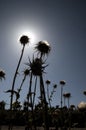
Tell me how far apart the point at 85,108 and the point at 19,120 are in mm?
13900

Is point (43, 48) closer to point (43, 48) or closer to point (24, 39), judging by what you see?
point (43, 48)

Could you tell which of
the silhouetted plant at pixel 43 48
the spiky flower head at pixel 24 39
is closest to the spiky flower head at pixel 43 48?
the silhouetted plant at pixel 43 48

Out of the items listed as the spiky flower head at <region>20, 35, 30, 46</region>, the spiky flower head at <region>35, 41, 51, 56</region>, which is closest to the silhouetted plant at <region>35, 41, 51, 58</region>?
the spiky flower head at <region>35, 41, 51, 56</region>

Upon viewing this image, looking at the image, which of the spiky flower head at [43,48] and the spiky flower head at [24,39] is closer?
the spiky flower head at [43,48]

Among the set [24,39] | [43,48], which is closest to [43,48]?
[43,48]

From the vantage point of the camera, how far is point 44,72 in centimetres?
1041

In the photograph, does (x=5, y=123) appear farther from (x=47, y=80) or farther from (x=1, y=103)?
(x=1, y=103)

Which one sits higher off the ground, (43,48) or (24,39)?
(24,39)

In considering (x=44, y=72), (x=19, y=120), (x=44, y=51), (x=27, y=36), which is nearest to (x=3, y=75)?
(x=27, y=36)

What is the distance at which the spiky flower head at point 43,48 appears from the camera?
12.1 meters

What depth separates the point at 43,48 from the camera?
40.1 feet

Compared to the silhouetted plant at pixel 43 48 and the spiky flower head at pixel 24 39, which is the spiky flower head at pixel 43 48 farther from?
the spiky flower head at pixel 24 39

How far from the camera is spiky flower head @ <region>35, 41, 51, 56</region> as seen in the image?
12.1 meters

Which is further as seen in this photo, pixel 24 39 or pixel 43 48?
pixel 24 39
